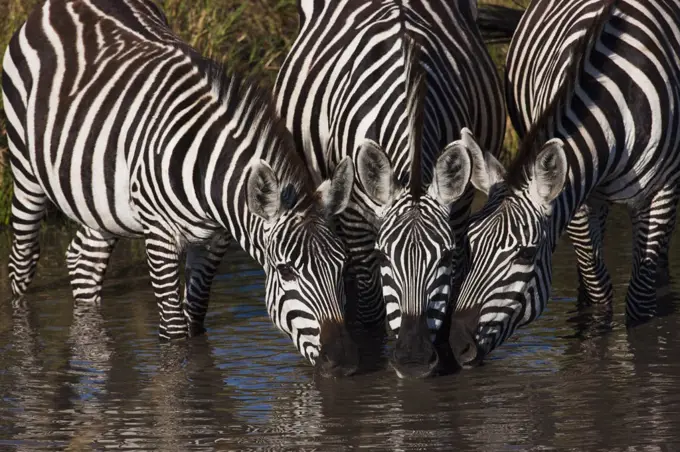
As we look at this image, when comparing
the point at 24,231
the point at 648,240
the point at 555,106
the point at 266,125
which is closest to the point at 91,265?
the point at 24,231

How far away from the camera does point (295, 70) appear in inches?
377

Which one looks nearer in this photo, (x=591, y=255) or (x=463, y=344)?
(x=463, y=344)

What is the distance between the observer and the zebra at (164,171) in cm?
764

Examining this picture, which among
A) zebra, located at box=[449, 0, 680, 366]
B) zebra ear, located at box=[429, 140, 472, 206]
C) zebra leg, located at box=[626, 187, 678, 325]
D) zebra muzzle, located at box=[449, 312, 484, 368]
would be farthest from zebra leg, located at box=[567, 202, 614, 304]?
zebra muzzle, located at box=[449, 312, 484, 368]

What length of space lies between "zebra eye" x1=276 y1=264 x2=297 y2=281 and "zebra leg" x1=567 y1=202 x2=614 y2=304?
2.67 meters

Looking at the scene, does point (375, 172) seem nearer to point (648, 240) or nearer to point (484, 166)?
point (484, 166)

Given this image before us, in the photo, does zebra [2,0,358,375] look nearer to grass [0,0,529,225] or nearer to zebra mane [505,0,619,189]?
zebra mane [505,0,619,189]

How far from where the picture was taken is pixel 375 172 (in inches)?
305

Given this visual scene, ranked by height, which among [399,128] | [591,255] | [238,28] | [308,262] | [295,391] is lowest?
[295,391]

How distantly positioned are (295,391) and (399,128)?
5.76 ft

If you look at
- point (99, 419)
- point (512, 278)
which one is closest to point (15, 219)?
point (99, 419)

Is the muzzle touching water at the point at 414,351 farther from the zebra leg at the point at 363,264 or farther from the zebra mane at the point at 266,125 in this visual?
the zebra leg at the point at 363,264

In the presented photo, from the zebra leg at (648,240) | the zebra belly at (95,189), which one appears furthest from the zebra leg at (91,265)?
the zebra leg at (648,240)

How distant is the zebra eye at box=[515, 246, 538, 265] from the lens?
7766mm
